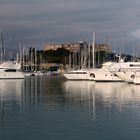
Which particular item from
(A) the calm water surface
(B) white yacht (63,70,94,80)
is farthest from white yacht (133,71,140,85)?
(A) the calm water surface

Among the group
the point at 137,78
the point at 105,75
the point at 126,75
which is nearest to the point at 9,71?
the point at 105,75

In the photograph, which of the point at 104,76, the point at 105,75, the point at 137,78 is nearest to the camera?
the point at 137,78

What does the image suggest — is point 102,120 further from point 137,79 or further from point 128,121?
point 137,79

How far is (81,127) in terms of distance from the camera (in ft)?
79.4

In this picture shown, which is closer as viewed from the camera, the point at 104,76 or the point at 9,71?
the point at 104,76

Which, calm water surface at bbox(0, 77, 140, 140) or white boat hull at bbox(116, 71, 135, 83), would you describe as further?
white boat hull at bbox(116, 71, 135, 83)

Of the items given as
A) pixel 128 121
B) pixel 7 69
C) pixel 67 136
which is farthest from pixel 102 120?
pixel 7 69

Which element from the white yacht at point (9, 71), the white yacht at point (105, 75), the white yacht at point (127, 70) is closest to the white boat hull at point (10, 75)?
the white yacht at point (9, 71)

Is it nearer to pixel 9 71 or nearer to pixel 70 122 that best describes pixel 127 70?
pixel 9 71

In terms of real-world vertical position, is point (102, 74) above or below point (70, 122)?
above

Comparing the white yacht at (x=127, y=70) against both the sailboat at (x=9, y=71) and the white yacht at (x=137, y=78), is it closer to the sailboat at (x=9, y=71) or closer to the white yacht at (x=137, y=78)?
the white yacht at (x=137, y=78)

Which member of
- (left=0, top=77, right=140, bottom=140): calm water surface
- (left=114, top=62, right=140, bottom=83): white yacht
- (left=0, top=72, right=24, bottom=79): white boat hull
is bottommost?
(left=0, top=77, right=140, bottom=140): calm water surface

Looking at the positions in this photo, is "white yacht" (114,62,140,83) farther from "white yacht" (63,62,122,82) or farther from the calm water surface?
the calm water surface

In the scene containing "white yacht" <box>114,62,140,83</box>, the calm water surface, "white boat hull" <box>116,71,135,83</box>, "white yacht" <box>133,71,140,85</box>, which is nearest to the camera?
the calm water surface
